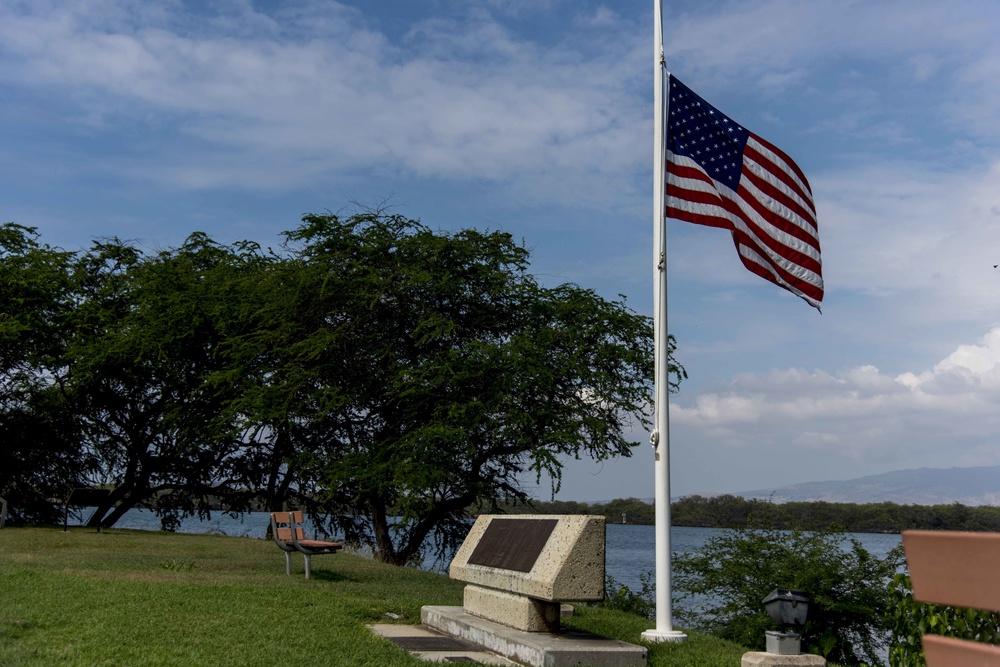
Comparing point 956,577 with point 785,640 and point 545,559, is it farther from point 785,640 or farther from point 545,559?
point 545,559

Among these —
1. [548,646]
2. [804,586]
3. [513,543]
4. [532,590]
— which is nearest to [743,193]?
[513,543]

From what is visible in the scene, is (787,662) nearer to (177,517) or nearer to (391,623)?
(391,623)

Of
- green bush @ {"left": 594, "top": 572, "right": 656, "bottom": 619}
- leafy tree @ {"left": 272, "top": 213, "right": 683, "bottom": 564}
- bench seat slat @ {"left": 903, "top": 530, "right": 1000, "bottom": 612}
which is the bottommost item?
green bush @ {"left": 594, "top": 572, "right": 656, "bottom": 619}

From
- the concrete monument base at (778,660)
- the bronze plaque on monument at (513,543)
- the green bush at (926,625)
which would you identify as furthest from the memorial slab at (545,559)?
the green bush at (926,625)

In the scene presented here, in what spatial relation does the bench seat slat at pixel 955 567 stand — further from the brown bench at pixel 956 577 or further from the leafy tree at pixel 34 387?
the leafy tree at pixel 34 387

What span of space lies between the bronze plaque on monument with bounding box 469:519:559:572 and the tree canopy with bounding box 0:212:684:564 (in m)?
7.67

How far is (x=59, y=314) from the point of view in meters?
27.8

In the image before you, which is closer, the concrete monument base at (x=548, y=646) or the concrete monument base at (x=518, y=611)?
the concrete monument base at (x=548, y=646)

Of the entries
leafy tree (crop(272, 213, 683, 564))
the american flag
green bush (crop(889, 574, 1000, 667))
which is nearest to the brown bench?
green bush (crop(889, 574, 1000, 667))

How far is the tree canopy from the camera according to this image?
67.6 feet

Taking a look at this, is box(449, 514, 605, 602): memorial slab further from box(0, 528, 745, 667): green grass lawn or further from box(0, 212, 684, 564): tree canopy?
box(0, 212, 684, 564): tree canopy

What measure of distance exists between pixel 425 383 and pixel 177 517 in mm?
13449

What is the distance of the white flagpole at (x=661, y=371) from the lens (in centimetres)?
1068

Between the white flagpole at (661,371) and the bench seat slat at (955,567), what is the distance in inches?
310
